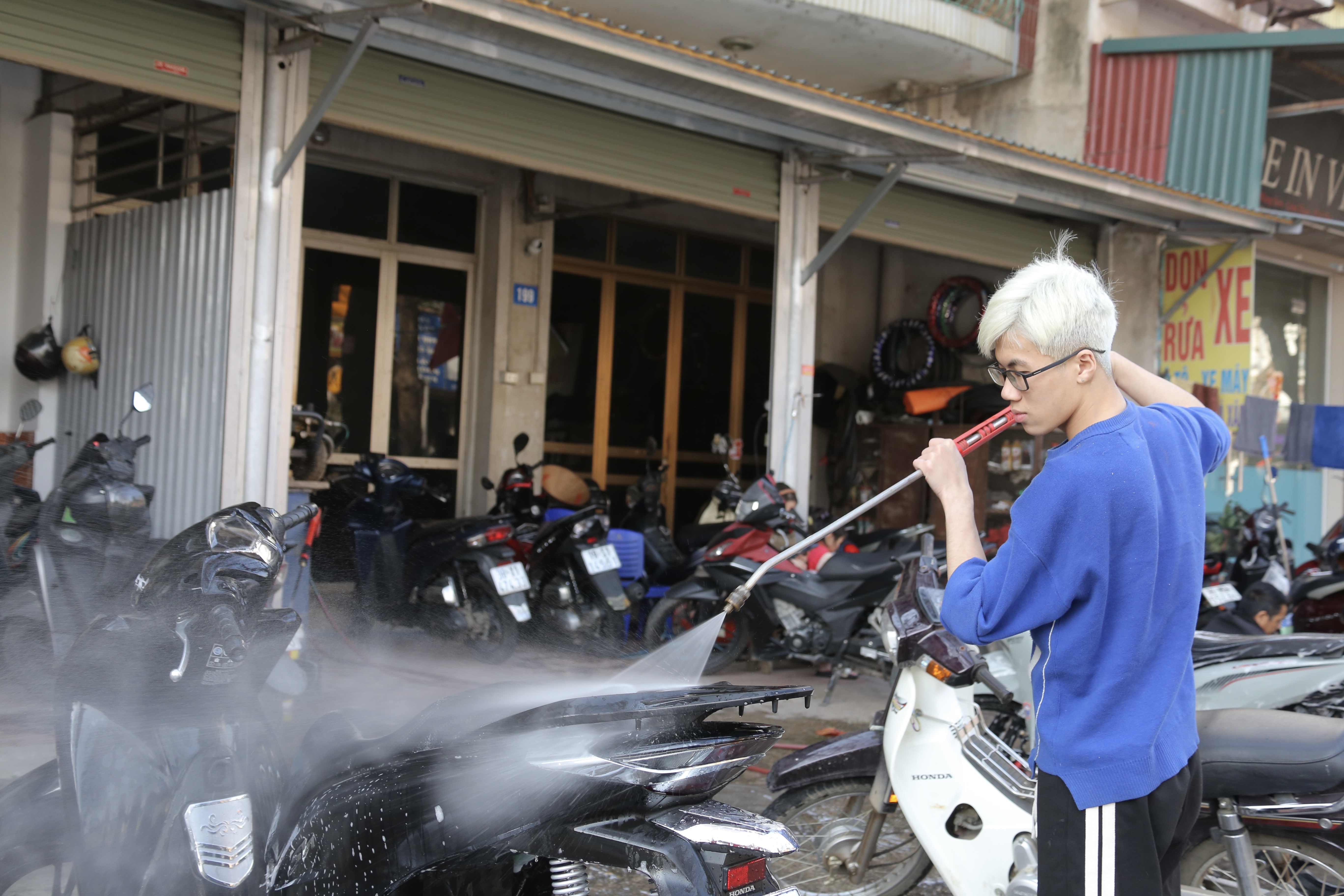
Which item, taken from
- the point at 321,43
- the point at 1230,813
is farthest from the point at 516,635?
the point at 1230,813

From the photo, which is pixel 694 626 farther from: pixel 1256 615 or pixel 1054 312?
pixel 1054 312

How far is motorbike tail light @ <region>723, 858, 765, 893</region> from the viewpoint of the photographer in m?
2.44

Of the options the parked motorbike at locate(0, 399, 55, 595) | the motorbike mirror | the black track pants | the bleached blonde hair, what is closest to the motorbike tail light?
the black track pants

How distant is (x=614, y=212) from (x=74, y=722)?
8.76 metres

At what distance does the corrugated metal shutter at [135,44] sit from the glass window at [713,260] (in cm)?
696

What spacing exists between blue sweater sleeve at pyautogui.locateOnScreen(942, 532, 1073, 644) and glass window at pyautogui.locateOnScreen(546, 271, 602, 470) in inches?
366

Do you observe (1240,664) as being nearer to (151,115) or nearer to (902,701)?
(902,701)

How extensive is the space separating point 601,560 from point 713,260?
613 centimetres

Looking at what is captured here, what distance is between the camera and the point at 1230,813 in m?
2.98

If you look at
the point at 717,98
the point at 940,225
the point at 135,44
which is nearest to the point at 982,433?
the point at 135,44

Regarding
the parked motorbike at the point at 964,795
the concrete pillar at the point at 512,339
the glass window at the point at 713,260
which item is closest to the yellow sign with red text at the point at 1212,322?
the glass window at the point at 713,260

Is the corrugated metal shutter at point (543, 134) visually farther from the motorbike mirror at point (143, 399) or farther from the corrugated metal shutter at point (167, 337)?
the motorbike mirror at point (143, 399)

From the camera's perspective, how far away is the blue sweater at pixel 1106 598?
205cm

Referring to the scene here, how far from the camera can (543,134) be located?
714cm
